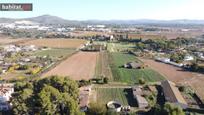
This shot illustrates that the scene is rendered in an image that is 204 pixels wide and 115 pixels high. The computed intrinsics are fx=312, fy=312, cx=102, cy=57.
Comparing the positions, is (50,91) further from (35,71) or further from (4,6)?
(35,71)

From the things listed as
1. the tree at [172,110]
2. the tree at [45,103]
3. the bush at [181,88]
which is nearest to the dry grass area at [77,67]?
the bush at [181,88]

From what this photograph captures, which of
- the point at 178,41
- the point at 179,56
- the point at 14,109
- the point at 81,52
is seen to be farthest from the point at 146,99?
the point at 178,41

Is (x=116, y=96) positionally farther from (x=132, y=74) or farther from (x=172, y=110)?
(x=132, y=74)

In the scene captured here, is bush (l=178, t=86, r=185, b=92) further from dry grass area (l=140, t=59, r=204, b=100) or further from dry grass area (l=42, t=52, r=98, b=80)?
dry grass area (l=42, t=52, r=98, b=80)

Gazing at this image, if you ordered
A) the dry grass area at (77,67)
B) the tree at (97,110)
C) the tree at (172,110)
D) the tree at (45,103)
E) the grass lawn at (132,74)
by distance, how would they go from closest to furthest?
1. the tree at (172,110)
2. the tree at (45,103)
3. the tree at (97,110)
4. the grass lawn at (132,74)
5. the dry grass area at (77,67)

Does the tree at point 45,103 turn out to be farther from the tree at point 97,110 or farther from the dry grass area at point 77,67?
the dry grass area at point 77,67

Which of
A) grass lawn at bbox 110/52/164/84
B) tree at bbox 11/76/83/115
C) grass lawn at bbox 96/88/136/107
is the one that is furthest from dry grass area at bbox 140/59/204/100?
tree at bbox 11/76/83/115
